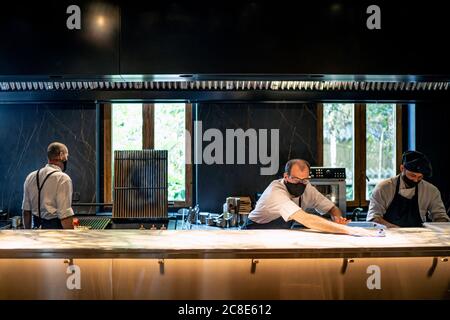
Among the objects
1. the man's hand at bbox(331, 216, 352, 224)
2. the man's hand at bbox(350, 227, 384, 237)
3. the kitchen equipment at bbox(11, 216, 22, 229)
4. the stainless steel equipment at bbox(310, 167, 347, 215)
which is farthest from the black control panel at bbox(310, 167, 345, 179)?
the kitchen equipment at bbox(11, 216, 22, 229)

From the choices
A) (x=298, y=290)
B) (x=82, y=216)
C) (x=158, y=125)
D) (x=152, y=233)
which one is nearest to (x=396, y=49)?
(x=298, y=290)

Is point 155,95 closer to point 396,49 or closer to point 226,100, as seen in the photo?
point 226,100

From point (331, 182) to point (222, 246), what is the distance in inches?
97.0

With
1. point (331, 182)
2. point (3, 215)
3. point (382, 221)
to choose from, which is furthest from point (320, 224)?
point (3, 215)

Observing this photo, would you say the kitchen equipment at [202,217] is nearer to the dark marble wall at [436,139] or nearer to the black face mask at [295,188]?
the black face mask at [295,188]

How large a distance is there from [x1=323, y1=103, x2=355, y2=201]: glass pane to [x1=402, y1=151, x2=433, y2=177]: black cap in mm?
1622

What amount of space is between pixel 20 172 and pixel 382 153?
402cm

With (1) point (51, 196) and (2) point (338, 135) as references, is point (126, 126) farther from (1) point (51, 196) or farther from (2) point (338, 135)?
(2) point (338, 135)

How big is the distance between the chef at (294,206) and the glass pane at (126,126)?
2021 millimetres

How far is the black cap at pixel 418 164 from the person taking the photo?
13.1 ft

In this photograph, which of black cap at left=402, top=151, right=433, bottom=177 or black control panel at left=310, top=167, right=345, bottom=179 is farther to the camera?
black control panel at left=310, top=167, right=345, bottom=179

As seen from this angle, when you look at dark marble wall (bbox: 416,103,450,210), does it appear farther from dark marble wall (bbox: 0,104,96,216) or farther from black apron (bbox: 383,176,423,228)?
dark marble wall (bbox: 0,104,96,216)

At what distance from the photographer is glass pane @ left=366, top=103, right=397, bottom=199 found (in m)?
5.78

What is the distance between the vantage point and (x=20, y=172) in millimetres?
5484
